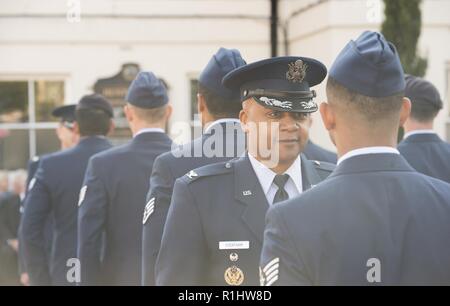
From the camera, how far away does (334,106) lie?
7.45 feet

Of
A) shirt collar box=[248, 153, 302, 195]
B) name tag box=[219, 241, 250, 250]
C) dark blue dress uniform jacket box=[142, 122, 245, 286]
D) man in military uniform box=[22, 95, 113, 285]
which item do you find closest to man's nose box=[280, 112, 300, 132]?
shirt collar box=[248, 153, 302, 195]

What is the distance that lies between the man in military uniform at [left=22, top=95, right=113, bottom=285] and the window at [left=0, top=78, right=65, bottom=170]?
810 centimetres

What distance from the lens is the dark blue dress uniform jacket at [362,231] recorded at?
2121mm

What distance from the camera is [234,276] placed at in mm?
2924

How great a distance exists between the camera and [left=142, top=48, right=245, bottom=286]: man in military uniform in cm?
355

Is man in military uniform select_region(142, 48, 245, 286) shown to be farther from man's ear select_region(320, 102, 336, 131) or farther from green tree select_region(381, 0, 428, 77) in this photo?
green tree select_region(381, 0, 428, 77)

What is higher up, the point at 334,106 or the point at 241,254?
the point at 334,106

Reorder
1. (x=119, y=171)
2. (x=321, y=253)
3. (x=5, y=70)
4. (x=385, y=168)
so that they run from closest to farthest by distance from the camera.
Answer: (x=321, y=253)
(x=385, y=168)
(x=119, y=171)
(x=5, y=70)

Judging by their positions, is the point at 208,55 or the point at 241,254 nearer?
the point at 241,254

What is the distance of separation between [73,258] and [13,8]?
887 centimetres

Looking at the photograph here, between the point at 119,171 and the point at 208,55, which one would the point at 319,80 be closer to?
the point at 119,171

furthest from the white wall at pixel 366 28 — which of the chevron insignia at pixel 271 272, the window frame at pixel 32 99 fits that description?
the chevron insignia at pixel 271 272

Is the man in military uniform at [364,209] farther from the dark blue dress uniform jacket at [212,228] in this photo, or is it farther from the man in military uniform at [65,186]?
the man in military uniform at [65,186]

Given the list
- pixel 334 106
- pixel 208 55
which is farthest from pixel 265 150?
pixel 208 55
